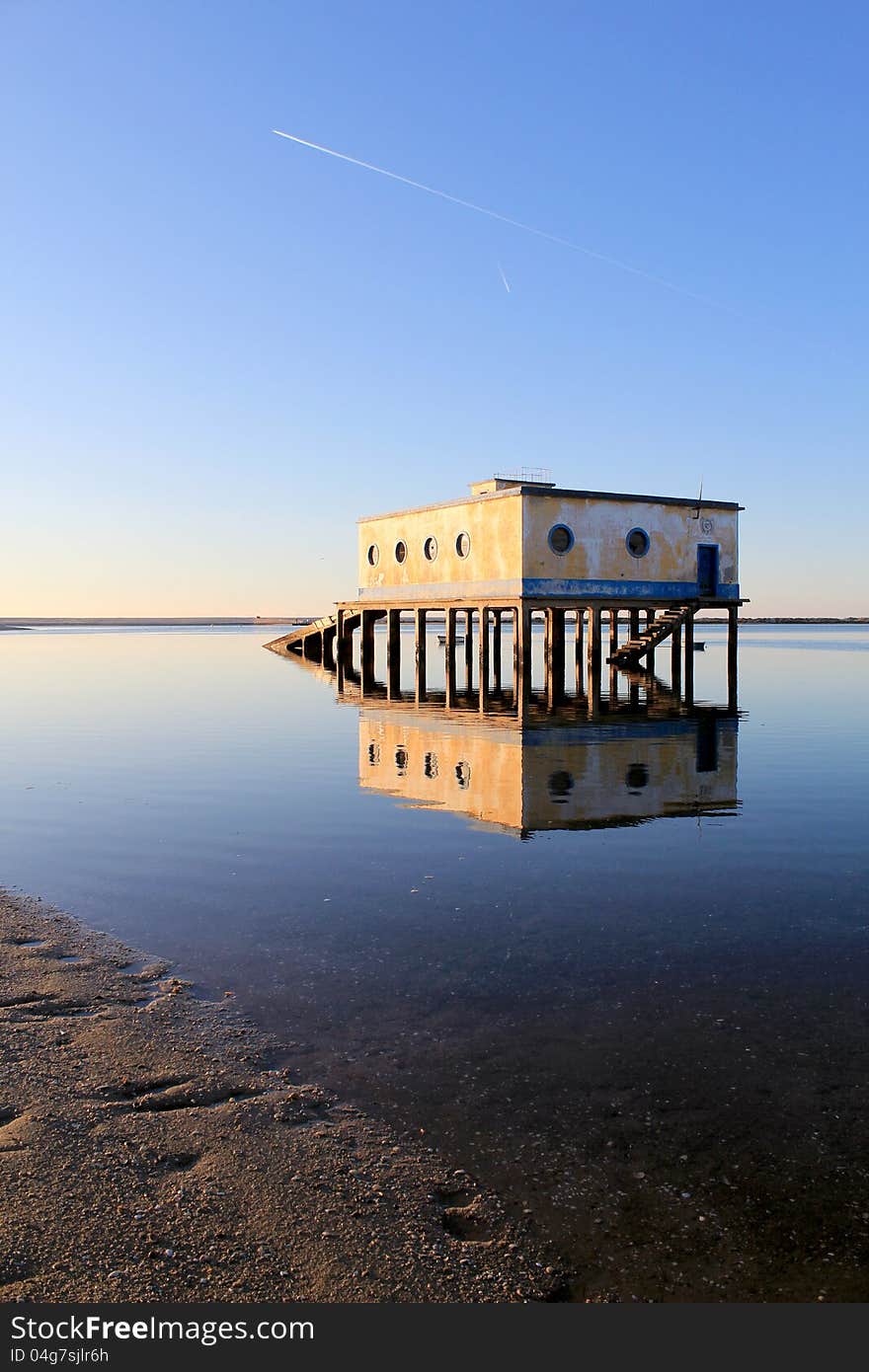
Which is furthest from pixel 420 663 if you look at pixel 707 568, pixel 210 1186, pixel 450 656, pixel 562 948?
pixel 210 1186

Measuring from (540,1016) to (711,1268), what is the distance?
285 centimetres

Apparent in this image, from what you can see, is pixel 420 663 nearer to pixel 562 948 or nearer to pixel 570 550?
pixel 570 550

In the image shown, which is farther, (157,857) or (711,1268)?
(157,857)

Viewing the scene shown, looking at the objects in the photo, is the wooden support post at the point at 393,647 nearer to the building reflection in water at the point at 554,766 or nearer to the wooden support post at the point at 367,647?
the wooden support post at the point at 367,647

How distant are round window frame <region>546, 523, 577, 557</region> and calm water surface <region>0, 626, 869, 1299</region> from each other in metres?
13.7

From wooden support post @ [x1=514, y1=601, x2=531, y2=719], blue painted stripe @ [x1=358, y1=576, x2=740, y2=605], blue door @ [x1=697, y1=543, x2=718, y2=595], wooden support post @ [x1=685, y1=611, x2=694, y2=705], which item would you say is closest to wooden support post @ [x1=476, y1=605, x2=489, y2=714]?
blue painted stripe @ [x1=358, y1=576, x2=740, y2=605]

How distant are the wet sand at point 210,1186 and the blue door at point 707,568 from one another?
33.3 m

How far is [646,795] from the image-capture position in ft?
54.9

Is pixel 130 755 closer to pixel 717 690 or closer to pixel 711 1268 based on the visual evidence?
pixel 711 1268

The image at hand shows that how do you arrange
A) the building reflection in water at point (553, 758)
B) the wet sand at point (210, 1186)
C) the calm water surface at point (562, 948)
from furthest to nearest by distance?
1. the building reflection in water at point (553, 758)
2. the calm water surface at point (562, 948)
3. the wet sand at point (210, 1186)

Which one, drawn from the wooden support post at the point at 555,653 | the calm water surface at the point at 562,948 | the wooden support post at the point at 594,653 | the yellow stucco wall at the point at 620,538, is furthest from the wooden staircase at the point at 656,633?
the calm water surface at the point at 562,948

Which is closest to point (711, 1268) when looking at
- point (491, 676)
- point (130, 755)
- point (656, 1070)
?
point (656, 1070)

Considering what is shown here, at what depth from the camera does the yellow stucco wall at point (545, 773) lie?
51.2 ft

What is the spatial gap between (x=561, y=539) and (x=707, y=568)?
6631 millimetres
